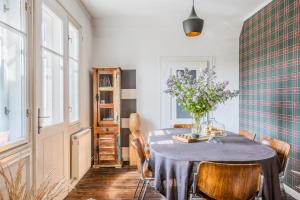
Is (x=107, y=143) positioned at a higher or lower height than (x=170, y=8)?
lower

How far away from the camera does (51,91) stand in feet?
9.23

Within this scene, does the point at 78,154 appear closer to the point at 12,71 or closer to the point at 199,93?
the point at 12,71

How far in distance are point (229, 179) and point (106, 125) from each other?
278 centimetres

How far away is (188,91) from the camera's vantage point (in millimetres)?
2492

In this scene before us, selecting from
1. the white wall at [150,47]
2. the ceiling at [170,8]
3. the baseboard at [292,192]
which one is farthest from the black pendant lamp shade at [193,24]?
the baseboard at [292,192]

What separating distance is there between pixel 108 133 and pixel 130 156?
598 mm

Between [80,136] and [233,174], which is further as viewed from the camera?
[80,136]

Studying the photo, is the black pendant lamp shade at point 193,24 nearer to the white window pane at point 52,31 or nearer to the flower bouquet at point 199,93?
the flower bouquet at point 199,93

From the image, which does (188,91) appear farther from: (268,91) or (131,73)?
Answer: (131,73)

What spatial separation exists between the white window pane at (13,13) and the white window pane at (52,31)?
20.9 inches

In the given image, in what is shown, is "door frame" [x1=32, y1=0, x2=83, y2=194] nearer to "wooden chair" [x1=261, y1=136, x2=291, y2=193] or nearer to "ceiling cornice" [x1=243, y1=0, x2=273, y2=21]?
"wooden chair" [x1=261, y1=136, x2=291, y2=193]

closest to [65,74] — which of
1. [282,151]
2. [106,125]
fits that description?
[106,125]

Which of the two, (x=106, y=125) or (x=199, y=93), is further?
(x=106, y=125)

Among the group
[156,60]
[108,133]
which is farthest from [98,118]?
[156,60]
